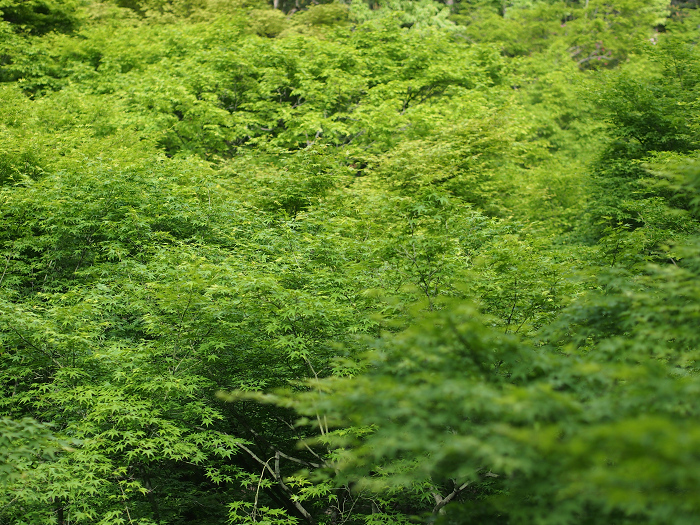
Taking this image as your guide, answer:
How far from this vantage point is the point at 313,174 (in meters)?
11.6

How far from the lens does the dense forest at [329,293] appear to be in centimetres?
283

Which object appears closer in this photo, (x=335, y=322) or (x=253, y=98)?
(x=335, y=322)

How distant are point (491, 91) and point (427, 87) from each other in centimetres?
222

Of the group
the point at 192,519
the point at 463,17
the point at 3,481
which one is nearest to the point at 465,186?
the point at 192,519

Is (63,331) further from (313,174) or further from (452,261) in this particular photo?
(313,174)

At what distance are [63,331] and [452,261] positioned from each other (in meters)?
4.99

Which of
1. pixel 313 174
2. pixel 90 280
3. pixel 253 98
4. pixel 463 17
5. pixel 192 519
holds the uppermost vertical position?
pixel 463 17

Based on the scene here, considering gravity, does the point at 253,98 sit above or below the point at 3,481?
above

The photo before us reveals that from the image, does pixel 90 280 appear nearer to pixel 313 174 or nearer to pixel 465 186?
pixel 313 174

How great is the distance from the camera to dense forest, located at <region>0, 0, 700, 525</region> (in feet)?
9.27

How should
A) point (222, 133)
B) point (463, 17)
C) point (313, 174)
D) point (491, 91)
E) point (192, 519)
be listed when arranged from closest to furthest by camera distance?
1. point (192, 519)
2. point (313, 174)
3. point (222, 133)
4. point (491, 91)
5. point (463, 17)

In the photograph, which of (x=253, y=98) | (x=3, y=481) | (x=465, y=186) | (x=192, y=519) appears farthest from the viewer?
(x=253, y=98)

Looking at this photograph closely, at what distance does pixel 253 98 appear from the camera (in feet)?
54.1

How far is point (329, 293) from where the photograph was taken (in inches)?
282
